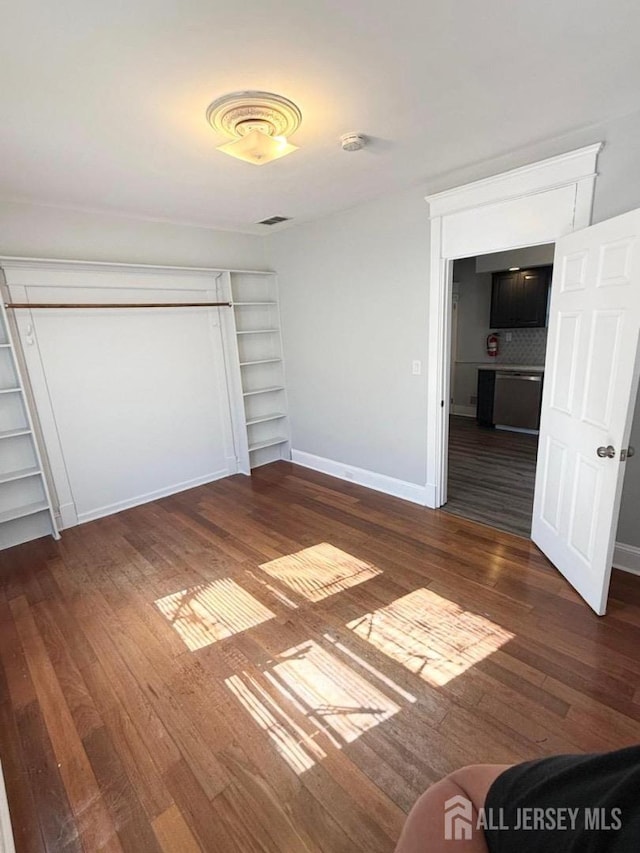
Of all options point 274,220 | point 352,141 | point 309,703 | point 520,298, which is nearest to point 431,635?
point 309,703

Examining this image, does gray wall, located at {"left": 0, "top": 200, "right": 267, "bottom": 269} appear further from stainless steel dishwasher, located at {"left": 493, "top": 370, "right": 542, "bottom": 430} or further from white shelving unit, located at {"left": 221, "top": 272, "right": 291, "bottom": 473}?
stainless steel dishwasher, located at {"left": 493, "top": 370, "right": 542, "bottom": 430}

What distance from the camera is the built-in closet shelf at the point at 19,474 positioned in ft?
10.1

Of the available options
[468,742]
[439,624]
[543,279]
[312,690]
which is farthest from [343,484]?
[543,279]

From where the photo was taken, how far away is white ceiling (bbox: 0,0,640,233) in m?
1.34

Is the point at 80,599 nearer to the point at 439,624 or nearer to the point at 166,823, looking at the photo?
the point at 166,823

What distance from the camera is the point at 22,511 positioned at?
10.5 ft

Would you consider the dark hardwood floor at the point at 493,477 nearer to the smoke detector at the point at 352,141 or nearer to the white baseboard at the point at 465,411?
the white baseboard at the point at 465,411

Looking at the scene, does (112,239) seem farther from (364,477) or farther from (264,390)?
(364,477)

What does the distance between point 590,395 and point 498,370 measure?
383 cm

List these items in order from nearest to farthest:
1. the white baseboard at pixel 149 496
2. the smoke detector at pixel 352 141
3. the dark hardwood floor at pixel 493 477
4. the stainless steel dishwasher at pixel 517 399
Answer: the smoke detector at pixel 352 141 < the dark hardwood floor at pixel 493 477 < the white baseboard at pixel 149 496 < the stainless steel dishwasher at pixel 517 399

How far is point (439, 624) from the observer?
2.19 metres

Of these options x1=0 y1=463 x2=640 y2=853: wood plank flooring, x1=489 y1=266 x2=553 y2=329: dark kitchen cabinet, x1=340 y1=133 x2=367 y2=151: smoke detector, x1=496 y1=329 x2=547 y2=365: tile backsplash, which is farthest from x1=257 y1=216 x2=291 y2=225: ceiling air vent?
x1=496 y1=329 x2=547 y2=365: tile backsplash

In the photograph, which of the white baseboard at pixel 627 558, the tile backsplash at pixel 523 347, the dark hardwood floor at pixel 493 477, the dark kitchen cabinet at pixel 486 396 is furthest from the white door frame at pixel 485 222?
the tile backsplash at pixel 523 347

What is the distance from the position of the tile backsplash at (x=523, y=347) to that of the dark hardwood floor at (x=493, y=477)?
1180 mm
